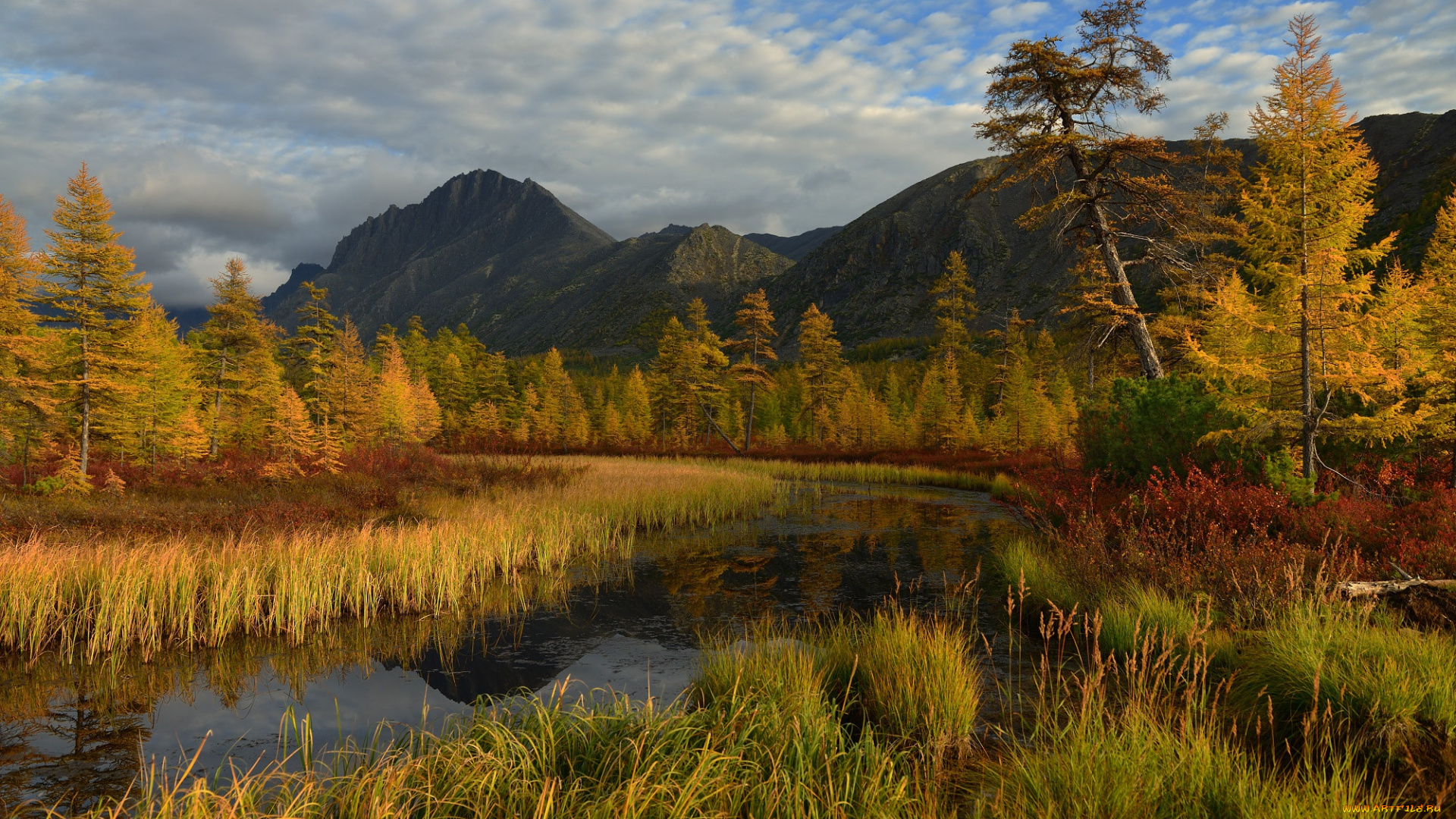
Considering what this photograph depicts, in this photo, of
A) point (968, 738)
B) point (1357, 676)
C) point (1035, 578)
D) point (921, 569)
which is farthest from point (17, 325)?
point (1357, 676)

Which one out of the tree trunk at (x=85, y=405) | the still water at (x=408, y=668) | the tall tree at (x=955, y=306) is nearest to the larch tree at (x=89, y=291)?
the tree trunk at (x=85, y=405)

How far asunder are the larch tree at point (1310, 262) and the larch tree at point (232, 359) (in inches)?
1417

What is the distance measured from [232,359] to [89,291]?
1153 cm

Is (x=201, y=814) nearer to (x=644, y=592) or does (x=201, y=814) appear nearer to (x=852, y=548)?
(x=644, y=592)

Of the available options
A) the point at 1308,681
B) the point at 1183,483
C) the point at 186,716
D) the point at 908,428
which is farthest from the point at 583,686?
the point at 908,428

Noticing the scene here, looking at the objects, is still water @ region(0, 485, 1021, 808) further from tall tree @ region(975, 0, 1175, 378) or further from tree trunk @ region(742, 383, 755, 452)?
tree trunk @ region(742, 383, 755, 452)

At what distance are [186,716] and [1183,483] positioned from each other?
1553 centimetres

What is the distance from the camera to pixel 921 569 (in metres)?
13.7

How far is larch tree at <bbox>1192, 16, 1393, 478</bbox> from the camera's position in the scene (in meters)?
Answer: 10.0

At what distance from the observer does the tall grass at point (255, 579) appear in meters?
8.35

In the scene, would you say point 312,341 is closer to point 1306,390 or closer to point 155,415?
point 155,415

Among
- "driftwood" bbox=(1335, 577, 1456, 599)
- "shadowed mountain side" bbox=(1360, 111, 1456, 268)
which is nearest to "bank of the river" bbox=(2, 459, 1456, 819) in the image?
"driftwood" bbox=(1335, 577, 1456, 599)

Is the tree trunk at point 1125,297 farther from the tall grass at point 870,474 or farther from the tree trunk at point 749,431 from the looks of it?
the tree trunk at point 749,431

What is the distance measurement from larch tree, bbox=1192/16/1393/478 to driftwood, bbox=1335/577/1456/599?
360 cm
